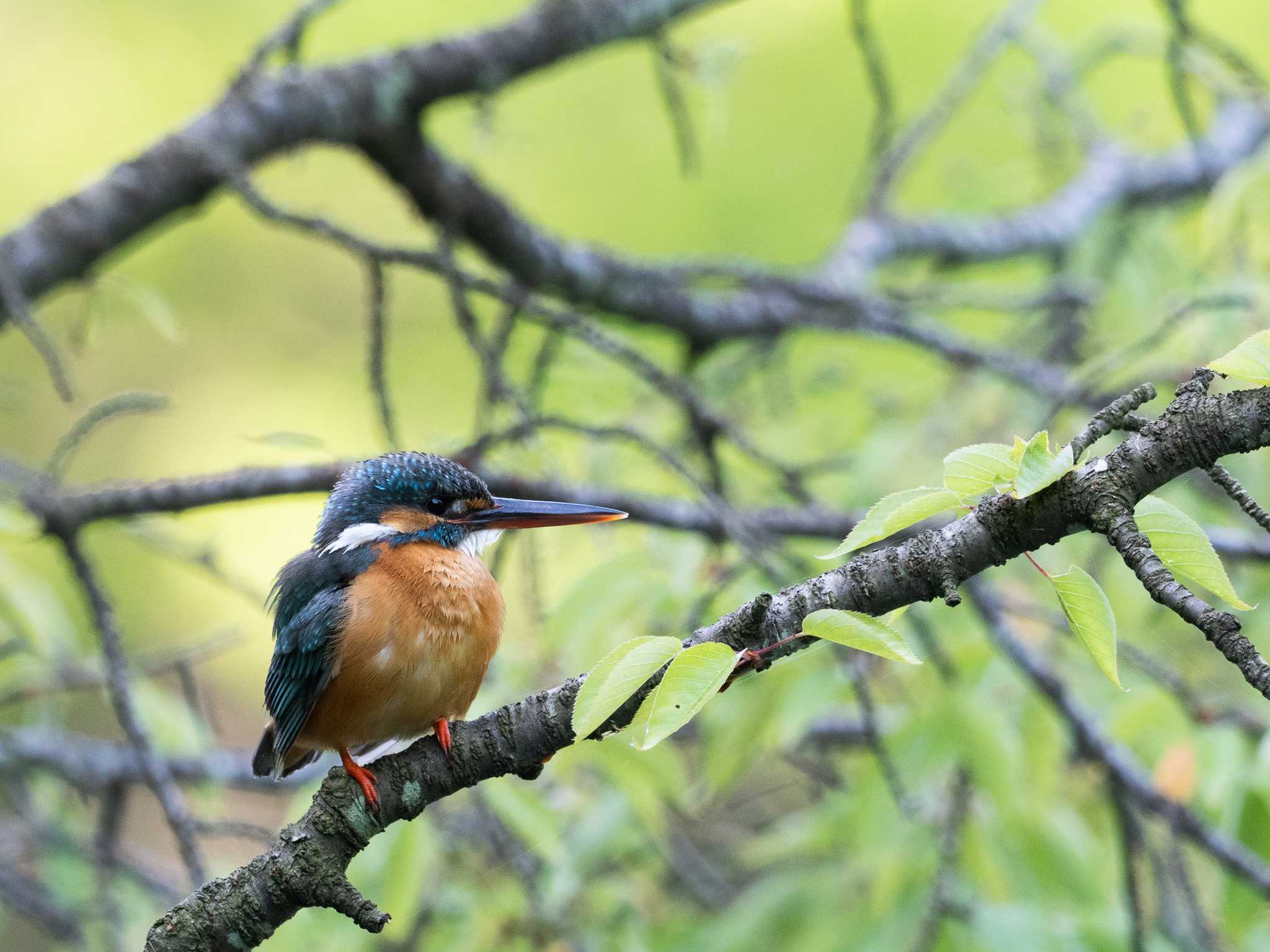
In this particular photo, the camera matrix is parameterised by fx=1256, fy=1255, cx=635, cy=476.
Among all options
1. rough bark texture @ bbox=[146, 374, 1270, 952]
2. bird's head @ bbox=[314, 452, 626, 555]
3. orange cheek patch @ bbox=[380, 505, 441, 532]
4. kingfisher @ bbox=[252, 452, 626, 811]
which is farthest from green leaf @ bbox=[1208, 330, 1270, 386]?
orange cheek patch @ bbox=[380, 505, 441, 532]

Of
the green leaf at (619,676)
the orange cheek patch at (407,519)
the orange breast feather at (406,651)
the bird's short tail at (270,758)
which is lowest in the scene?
the green leaf at (619,676)

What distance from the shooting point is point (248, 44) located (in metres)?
6.88

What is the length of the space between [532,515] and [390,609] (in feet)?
1.05

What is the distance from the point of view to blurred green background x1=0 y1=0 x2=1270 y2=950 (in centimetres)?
251

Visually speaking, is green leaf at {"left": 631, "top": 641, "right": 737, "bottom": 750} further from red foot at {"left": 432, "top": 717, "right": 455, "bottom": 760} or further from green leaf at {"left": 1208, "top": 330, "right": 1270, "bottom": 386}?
green leaf at {"left": 1208, "top": 330, "right": 1270, "bottom": 386}

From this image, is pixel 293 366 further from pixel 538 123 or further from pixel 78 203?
pixel 78 203

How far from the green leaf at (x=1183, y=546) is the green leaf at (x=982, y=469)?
0.37ft

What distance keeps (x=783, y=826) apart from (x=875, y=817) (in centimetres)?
115

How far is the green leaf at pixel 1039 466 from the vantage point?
40.9 inches

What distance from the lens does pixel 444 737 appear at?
145cm

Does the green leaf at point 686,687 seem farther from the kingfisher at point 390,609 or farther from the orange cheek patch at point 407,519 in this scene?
the orange cheek patch at point 407,519

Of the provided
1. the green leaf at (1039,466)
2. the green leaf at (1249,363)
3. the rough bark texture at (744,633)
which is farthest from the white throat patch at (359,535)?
the green leaf at (1249,363)

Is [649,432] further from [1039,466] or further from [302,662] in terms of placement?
[1039,466]

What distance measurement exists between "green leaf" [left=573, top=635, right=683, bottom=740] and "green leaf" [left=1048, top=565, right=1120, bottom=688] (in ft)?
1.10
